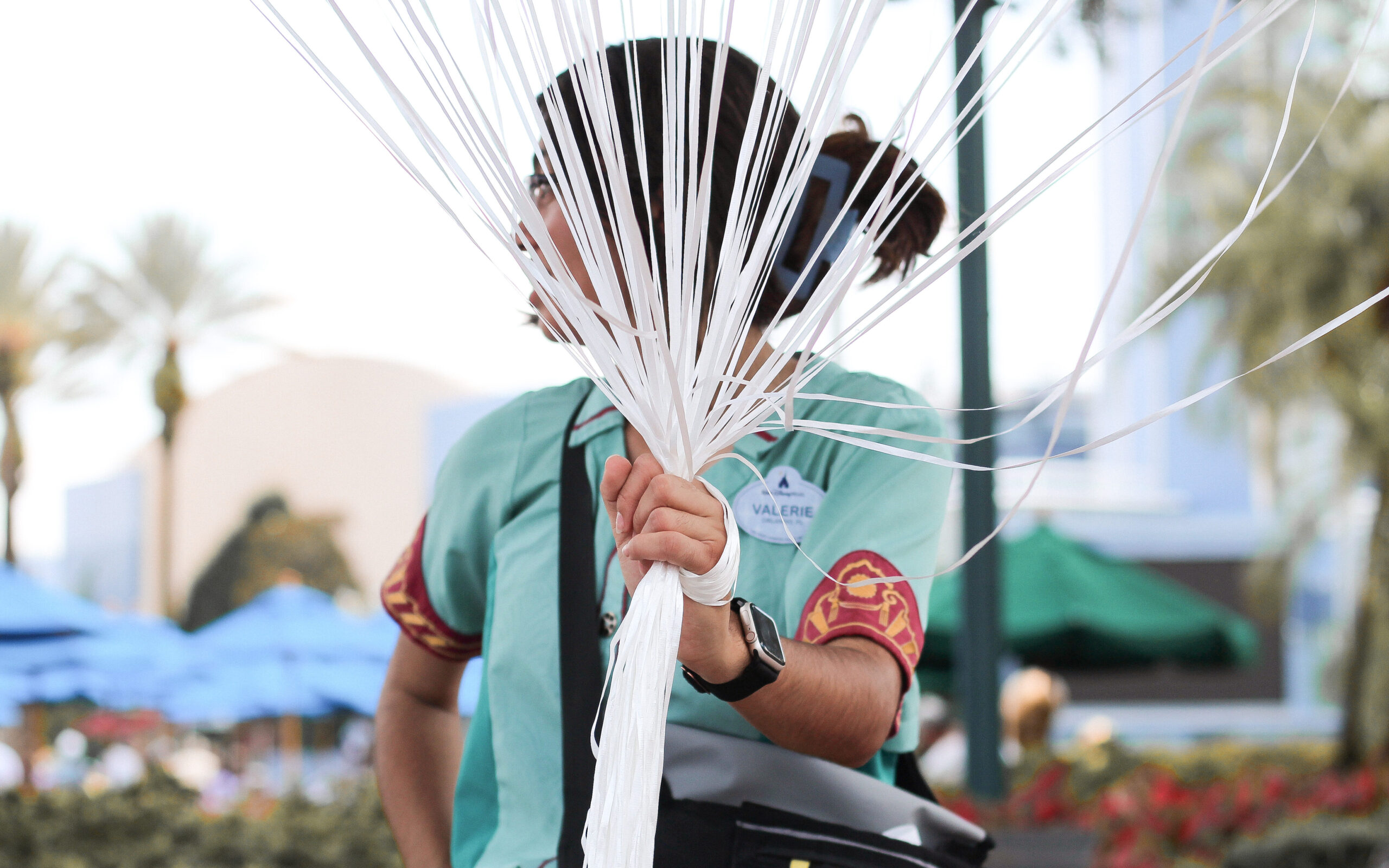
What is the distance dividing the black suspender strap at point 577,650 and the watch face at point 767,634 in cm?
27

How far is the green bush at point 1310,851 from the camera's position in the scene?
6.90 meters

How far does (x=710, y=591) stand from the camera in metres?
0.98

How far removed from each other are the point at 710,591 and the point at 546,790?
1.62 ft

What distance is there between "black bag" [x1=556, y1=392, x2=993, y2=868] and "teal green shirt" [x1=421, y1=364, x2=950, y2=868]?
0.9 inches

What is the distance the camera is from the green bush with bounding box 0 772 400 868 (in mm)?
7180

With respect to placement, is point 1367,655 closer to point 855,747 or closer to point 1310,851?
point 1310,851

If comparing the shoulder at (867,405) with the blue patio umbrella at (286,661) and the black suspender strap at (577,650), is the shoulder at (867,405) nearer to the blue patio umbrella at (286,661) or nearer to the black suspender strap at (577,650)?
the black suspender strap at (577,650)

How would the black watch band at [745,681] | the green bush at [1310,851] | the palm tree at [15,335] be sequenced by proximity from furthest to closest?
the palm tree at [15,335] < the green bush at [1310,851] < the black watch band at [745,681]

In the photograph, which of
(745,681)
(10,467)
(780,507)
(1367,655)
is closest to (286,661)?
(1367,655)

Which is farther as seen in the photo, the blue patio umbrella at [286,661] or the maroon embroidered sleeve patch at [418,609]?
the blue patio umbrella at [286,661]

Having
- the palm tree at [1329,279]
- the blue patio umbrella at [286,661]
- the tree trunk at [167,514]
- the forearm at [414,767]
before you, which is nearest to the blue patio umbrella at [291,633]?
the blue patio umbrella at [286,661]

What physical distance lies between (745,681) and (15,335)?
83.8ft

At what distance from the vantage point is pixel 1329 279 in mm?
11812

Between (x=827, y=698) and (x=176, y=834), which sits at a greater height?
(x=827, y=698)
